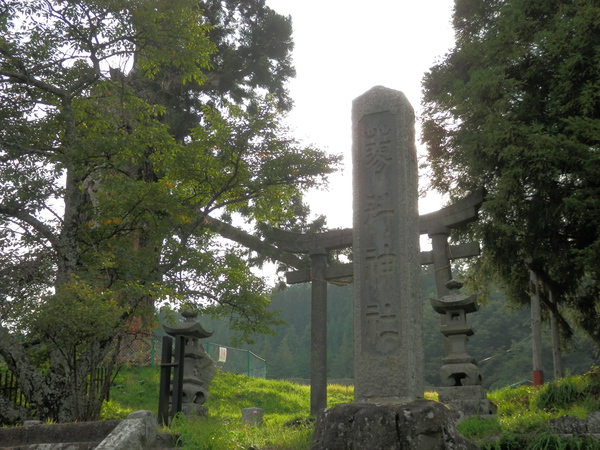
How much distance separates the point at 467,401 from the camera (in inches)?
366

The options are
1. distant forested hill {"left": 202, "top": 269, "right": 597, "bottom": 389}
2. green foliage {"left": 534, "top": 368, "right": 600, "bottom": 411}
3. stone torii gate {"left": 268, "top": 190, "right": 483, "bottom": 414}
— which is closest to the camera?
green foliage {"left": 534, "top": 368, "right": 600, "bottom": 411}

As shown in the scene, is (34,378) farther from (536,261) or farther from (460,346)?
(536,261)

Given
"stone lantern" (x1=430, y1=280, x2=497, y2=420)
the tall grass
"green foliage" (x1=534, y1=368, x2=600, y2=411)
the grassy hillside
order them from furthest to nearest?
"green foliage" (x1=534, y1=368, x2=600, y2=411)
"stone lantern" (x1=430, y1=280, x2=497, y2=420)
the tall grass
the grassy hillside

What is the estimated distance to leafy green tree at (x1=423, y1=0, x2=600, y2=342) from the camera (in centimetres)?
1035

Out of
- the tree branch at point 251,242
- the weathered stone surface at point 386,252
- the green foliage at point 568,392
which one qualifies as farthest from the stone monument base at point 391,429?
the tree branch at point 251,242

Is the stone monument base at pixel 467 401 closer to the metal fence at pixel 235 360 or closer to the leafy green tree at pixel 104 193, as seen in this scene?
the leafy green tree at pixel 104 193

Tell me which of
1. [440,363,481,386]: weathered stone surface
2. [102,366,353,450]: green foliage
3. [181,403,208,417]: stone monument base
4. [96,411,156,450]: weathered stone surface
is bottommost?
[102,366,353,450]: green foliage

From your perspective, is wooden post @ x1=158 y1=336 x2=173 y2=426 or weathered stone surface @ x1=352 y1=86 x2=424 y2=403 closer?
weathered stone surface @ x1=352 y1=86 x2=424 y2=403

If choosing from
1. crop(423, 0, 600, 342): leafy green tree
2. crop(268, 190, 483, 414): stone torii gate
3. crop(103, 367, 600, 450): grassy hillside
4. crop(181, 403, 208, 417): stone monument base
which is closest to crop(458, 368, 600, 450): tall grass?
crop(103, 367, 600, 450): grassy hillside

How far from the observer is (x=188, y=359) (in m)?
9.77

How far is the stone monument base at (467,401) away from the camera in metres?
9.12

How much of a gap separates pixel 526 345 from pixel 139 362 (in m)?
21.5

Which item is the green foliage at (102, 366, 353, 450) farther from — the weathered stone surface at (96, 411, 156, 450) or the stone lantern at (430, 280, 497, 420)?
the stone lantern at (430, 280, 497, 420)

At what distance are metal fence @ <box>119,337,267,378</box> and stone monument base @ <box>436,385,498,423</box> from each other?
5590mm
